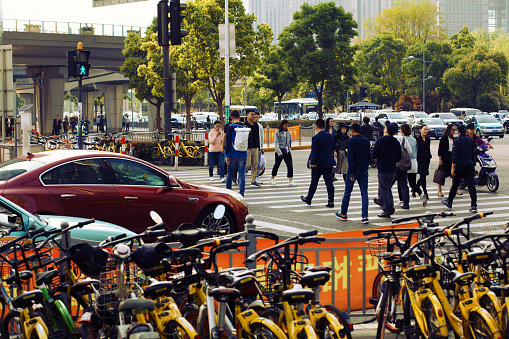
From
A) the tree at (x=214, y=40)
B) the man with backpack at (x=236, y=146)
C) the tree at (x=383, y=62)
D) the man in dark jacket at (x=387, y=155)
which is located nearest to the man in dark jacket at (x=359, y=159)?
the man in dark jacket at (x=387, y=155)

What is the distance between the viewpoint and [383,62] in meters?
79.5

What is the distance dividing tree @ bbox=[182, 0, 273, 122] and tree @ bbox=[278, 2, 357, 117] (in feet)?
29.7

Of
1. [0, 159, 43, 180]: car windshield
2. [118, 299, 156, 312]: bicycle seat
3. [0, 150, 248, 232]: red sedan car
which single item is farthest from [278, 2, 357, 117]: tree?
[118, 299, 156, 312]: bicycle seat

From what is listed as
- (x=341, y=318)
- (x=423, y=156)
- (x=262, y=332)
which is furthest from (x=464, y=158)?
(x=262, y=332)

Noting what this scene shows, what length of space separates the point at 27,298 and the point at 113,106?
80.3 metres

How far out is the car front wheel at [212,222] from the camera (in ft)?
32.6

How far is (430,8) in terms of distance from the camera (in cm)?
8806

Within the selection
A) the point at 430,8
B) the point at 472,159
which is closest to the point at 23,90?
the point at 430,8

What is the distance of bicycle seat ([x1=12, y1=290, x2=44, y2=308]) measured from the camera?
169 inches

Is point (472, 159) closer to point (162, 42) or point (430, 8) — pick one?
point (162, 42)

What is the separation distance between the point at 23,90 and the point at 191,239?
126 meters

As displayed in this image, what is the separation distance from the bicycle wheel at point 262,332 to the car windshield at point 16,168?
18.3ft

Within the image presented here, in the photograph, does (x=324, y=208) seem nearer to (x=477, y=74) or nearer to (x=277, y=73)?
(x=277, y=73)

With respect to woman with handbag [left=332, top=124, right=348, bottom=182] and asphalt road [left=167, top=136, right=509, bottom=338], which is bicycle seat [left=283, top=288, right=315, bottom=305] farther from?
woman with handbag [left=332, top=124, right=348, bottom=182]
